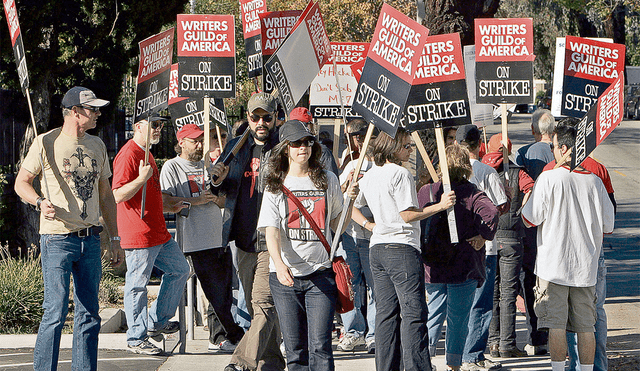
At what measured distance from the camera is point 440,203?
5832 mm

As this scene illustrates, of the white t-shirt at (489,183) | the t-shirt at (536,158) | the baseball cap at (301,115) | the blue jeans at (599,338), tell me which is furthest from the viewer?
the t-shirt at (536,158)

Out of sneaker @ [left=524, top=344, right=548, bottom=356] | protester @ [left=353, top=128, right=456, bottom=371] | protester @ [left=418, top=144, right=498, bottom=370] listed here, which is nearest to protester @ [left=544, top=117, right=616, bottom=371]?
protester @ [left=418, top=144, right=498, bottom=370]

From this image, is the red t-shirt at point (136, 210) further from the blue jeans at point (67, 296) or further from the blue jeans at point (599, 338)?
the blue jeans at point (599, 338)

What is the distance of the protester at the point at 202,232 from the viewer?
7.09m

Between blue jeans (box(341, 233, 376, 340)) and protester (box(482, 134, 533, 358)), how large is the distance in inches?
45.4

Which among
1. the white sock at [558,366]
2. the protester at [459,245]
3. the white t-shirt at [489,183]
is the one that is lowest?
the white sock at [558,366]

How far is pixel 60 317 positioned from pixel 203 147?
230 centimetres

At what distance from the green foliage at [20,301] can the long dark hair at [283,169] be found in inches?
157

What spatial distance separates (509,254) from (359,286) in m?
1.40

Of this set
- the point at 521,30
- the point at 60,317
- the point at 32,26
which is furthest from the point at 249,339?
the point at 32,26

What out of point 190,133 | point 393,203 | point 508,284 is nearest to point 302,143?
point 393,203

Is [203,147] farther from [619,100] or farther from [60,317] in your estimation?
[619,100]

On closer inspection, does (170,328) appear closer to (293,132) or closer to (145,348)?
(145,348)

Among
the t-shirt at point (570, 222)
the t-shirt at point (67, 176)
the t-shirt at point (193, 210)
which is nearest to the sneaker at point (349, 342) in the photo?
the t-shirt at point (193, 210)
